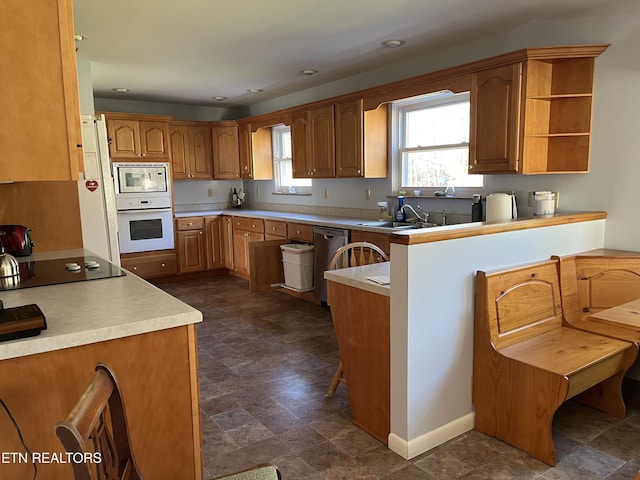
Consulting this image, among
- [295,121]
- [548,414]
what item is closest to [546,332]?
[548,414]

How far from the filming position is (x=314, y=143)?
5.12 m

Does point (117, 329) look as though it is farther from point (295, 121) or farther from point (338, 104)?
point (295, 121)

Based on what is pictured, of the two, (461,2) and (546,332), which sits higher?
A: (461,2)

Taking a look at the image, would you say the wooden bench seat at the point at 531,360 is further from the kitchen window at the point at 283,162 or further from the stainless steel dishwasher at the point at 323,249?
the kitchen window at the point at 283,162

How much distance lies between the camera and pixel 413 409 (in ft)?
7.39

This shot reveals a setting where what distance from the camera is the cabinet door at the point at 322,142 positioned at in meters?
4.88

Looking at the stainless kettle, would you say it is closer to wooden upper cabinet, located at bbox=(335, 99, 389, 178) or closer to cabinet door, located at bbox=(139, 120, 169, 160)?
wooden upper cabinet, located at bbox=(335, 99, 389, 178)

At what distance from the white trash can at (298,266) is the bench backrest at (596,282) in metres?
2.60

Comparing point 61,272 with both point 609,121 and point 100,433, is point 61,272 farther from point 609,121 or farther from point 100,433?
point 609,121

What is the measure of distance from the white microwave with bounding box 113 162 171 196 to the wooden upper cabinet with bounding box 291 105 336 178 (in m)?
1.74

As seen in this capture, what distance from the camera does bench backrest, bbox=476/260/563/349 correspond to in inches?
93.8

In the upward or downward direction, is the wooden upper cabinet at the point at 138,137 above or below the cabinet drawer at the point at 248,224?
above

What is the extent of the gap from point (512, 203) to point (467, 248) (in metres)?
1.04

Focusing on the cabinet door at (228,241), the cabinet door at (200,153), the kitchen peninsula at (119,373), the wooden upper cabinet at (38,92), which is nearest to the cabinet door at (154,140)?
the cabinet door at (200,153)
